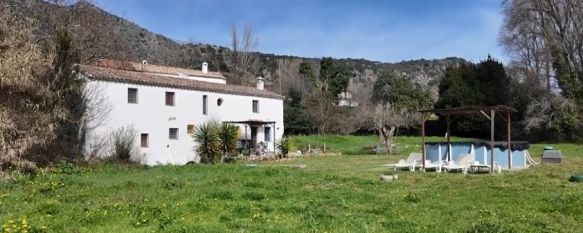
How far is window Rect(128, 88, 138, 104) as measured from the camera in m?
29.7

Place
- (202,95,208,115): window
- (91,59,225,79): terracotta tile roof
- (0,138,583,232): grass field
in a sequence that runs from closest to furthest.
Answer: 1. (0,138,583,232): grass field
2. (91,59,225,79): terracotta tile roof
3. (202,95,208,115): window

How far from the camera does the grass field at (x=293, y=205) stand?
8.26m

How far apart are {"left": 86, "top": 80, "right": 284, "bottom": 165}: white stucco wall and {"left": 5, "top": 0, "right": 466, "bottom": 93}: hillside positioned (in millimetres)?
2507

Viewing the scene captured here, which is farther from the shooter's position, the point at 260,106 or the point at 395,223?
the point at 260,106

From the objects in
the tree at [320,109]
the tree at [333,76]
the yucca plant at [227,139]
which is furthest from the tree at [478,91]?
the yucca plant at [227,139]

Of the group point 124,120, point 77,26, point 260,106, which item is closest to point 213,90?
point 260,106

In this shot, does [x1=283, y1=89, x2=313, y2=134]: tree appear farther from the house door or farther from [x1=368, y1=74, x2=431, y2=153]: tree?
the house door

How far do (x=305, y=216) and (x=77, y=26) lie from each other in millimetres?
20427

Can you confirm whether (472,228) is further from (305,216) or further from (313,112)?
(313,112)

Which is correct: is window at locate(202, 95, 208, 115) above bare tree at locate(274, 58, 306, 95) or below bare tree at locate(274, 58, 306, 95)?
below

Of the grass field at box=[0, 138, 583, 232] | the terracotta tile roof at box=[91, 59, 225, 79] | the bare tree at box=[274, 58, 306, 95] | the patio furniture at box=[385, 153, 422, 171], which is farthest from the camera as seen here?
the bare tree at box=[274, 58, 306, 95]

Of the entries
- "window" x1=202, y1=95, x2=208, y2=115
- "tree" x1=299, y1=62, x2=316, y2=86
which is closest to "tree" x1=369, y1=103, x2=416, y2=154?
"window" x1=202, y1=95, x2=208, y2=115

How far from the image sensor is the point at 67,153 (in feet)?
78.7

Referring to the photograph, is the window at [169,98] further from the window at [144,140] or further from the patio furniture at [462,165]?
the patio furniture at [462,165]
